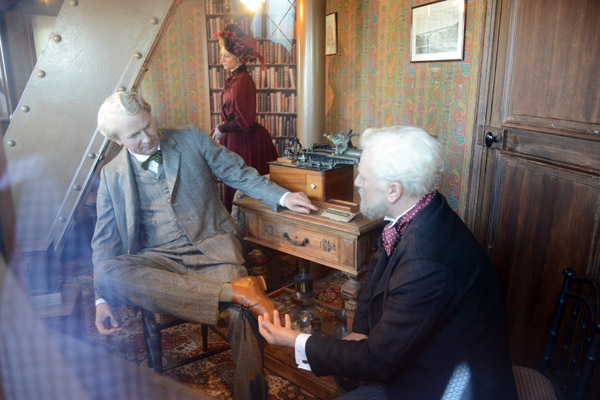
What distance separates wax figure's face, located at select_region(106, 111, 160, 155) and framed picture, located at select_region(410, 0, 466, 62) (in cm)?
196

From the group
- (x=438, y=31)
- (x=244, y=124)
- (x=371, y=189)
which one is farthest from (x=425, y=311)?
(x=244, y=124)

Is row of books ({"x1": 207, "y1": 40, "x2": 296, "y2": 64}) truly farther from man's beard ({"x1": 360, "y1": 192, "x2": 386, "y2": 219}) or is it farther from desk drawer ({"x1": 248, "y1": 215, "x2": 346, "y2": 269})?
man's beard ({"x1": 360, "y1": 192, "x2": 386, "y2": 219})

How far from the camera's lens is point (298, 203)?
2156mm

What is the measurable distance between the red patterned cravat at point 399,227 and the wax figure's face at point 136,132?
124 centimetres

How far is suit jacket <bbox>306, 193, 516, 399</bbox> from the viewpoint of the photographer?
1.21 m

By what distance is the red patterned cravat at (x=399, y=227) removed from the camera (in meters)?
1.43

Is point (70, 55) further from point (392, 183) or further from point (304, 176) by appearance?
point (392, 183)

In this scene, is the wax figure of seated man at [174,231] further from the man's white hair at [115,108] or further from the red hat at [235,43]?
the red hat at [235,43]

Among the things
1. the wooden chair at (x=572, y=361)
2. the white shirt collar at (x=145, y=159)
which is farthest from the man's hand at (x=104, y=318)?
the wooden chair at (x=572, y=361)

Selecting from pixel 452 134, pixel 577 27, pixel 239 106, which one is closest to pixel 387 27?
pixel 452 134

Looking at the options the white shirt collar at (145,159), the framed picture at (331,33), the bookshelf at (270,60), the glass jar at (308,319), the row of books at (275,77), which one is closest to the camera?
the white shirt collar at (145,159)

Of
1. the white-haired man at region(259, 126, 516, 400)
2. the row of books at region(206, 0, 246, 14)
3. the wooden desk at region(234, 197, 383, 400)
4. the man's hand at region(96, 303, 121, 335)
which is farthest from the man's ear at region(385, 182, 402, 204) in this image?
the row of books at region(206, 0, 246, 14)

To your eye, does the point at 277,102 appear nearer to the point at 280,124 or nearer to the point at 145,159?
the point at 280,124

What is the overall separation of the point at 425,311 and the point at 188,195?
1.40 metres
